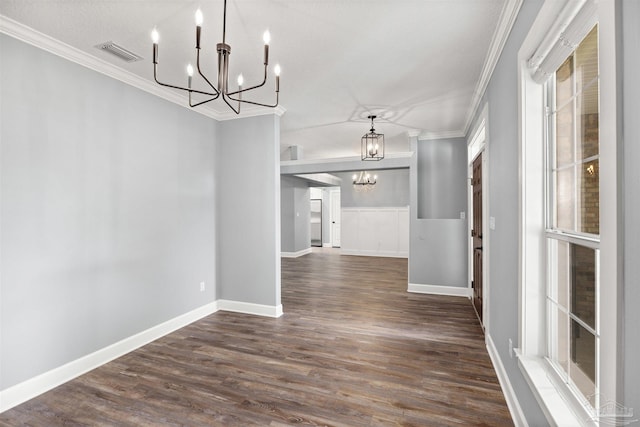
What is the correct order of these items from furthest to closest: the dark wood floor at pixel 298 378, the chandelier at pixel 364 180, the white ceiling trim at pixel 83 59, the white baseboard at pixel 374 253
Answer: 1. the chandelier at pixel 364 180
2. the white baseboard at pixel 374 253
3. the white ceiling trim at pixel 83 59
4. the dark wood floor at pixel 298 378

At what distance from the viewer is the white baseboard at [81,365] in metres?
2.15

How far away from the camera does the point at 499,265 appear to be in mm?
2426

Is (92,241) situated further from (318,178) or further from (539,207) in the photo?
(318,178)

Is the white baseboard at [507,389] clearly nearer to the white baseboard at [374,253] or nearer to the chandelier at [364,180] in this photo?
the white baseboard at [374,253]

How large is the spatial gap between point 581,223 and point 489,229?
156 centimetres

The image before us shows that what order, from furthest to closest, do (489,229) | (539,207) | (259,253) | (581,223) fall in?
(259,253) < (489,229) < (539,207) < (581,223)

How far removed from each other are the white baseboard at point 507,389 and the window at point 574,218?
46 cm

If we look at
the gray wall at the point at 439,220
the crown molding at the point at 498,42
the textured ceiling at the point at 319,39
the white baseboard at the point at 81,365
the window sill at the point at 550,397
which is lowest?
the white baseboard at the point at 81,365

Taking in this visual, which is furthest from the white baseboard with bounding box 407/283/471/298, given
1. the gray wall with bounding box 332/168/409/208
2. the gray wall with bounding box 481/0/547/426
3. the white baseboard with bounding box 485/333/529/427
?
A: the gray wall with bounding box 332/168/409/208

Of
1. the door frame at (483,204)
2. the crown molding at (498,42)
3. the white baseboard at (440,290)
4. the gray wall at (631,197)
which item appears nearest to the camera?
the gray wall at (631,197)

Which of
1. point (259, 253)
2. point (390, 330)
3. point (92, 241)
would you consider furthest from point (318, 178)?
point (92, 241)

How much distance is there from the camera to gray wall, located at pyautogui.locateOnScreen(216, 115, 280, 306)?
12.8 feet

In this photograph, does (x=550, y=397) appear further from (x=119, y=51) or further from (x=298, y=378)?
(x=119, y=51)

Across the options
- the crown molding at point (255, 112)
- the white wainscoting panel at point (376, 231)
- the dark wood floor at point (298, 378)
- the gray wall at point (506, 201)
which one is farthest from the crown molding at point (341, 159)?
the white wainscoting panel at point (376, 231)
